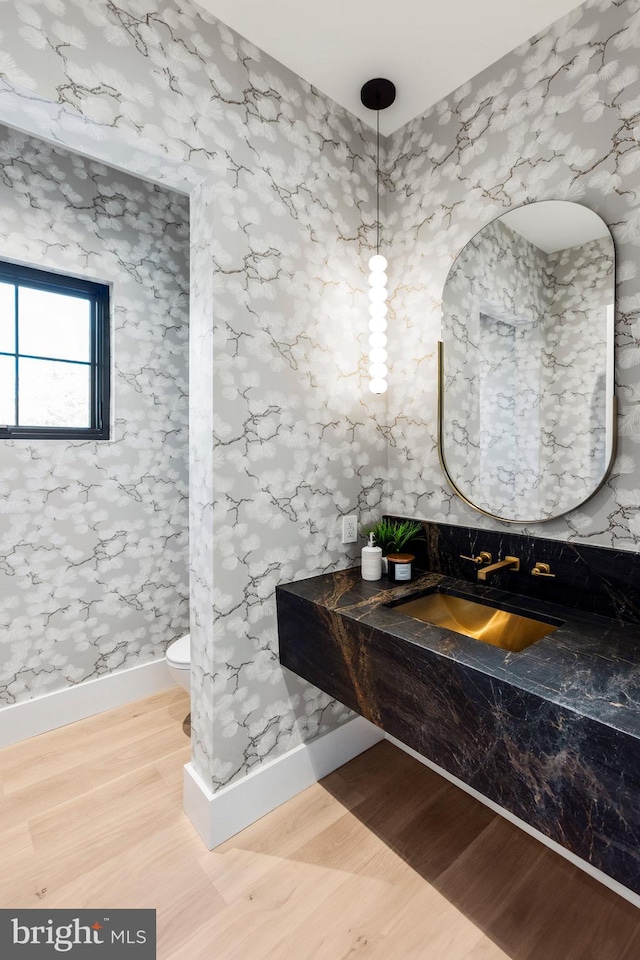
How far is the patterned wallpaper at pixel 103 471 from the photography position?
6.65 feet

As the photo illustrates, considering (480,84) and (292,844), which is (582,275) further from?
(292,844)

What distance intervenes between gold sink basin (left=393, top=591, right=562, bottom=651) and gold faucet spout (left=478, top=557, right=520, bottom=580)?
5.7 inches

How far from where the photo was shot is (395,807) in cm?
170

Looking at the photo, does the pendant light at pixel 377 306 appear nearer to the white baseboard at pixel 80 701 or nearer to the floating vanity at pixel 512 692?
the floating vanity at pixel 512 692

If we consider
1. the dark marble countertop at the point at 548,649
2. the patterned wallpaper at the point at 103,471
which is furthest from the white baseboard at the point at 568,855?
the patterned wallpaper at the point at 103,471

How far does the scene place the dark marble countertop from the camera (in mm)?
959

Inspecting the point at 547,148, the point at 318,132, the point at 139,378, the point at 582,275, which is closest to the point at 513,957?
the point at 582,275

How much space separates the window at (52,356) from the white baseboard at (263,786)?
164 cm

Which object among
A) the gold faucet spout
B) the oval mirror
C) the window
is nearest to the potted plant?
the oval mirror

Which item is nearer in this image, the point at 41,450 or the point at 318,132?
the point at 318,132

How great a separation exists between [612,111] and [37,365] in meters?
2.43

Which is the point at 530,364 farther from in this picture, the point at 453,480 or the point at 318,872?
the point at 318,872

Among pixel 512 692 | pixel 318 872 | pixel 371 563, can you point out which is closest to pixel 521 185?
pixel 371 563

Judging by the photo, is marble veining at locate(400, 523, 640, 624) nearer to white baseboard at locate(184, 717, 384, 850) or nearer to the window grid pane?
white baseboard at locate(184, 717, 384, 850)
